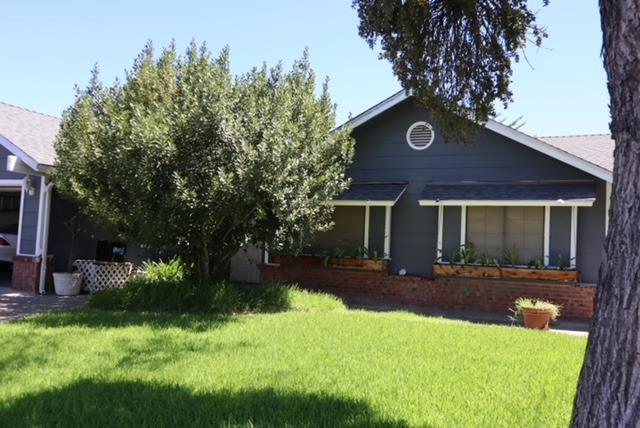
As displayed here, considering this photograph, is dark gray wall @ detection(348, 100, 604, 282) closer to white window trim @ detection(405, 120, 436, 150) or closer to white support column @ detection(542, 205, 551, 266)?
white window trim @ detection(405, 120, 436, 150)

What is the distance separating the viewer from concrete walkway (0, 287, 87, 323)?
9836 millimetres

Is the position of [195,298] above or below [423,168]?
below

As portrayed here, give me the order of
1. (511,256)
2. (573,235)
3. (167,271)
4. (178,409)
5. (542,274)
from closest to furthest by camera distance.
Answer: (178,409), (542,274), (573,235), (511,256), (167,271)

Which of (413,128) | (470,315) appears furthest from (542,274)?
(413,128)

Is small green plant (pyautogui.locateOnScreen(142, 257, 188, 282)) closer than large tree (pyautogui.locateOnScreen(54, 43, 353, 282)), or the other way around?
large tree (pyautogui.locateOnScreen(54, 43, 353, 282))

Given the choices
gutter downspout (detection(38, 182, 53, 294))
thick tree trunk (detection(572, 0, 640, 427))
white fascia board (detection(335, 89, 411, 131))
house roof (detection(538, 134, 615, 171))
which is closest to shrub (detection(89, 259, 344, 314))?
gutter downspout (detection(38, 182, 53, 294))

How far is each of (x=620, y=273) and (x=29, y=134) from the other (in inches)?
561

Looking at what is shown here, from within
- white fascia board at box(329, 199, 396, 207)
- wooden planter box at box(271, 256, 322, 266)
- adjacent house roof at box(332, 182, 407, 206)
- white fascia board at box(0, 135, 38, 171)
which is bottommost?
wooden planter box at box(271, 256, 322, 266)

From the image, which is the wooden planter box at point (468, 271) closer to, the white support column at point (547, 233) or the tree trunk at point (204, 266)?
the white support column at point (547, 233)

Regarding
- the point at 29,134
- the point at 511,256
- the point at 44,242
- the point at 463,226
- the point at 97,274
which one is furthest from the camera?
the point at 29,134

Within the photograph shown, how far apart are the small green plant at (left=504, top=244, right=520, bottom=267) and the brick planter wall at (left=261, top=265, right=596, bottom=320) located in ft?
1.41

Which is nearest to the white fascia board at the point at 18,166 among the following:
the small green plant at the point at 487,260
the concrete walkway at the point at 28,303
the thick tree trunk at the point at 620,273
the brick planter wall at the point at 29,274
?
the brick planter wall at the point at 29,274

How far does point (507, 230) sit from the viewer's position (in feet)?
40.2

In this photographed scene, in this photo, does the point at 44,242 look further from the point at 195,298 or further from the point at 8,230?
the point at 195,298
